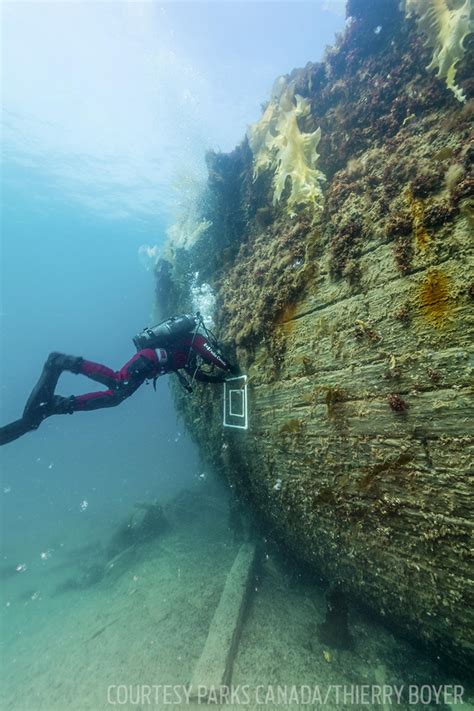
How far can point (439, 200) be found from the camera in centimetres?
299

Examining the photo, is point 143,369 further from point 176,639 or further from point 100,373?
point 176,639

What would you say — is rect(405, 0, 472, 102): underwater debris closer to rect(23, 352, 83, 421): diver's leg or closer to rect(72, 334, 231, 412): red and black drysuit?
rect(72, 334, 231, 412): red and black drysuit

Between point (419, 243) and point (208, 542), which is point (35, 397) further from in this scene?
point (208, 542)

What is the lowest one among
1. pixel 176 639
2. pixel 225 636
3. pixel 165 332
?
pixel 176 639

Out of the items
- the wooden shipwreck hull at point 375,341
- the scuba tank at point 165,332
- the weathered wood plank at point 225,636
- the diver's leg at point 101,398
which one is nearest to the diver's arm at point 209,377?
the wooden shipwreck hull at point 375,341

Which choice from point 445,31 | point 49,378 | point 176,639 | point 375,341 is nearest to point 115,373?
point 49,378

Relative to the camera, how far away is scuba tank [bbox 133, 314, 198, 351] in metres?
5.52

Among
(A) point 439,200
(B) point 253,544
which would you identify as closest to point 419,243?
(A) point 439,200

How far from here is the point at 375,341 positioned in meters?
3.33

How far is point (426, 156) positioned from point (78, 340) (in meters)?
126

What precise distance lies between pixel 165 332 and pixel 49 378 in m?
2.08

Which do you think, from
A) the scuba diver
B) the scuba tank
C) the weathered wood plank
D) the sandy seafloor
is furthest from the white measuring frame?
the sandy seafloor

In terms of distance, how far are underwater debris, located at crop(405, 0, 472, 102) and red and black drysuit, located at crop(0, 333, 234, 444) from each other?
4.40 m

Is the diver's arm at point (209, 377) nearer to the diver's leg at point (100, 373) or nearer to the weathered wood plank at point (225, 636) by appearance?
the diver's leg at point (100, 373)
